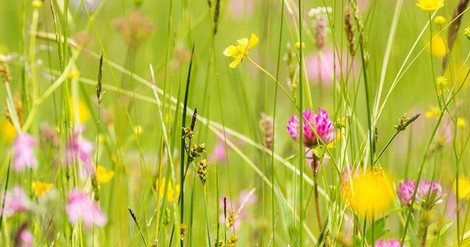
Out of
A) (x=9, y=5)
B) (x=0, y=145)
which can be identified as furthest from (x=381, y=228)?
(x=9, y=5)

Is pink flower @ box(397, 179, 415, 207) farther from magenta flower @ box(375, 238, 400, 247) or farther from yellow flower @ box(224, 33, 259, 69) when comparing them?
yellow flower @ box(224, 33, 259, 69)

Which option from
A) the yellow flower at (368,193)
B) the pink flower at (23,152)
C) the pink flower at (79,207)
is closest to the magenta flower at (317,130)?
the yellow flower at (368,193)

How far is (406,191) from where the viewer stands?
126 centimetres

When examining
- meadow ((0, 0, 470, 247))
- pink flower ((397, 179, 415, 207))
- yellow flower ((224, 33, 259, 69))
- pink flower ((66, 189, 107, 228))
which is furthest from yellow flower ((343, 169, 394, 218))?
pink flower ((66, 189, 107, 228))

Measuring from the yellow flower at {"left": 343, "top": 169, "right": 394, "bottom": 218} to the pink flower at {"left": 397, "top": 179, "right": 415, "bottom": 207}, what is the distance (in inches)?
4.4

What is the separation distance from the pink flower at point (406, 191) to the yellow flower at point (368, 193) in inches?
4.4

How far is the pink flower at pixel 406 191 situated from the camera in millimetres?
1258

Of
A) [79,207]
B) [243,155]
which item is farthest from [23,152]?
[243,155]

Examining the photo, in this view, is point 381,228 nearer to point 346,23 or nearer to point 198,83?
point 346,23

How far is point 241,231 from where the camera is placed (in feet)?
6.22

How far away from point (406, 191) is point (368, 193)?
253 millimetres

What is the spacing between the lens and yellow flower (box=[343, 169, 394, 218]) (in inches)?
40.4

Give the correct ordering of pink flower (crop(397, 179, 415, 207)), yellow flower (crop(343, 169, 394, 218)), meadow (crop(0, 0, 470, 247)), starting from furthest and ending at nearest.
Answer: pink flower (crop(397, 179, 415, 207)), meadow (crop(0, 0, 470, 247)), yellow flower (crop(343, 169, 394, 218))

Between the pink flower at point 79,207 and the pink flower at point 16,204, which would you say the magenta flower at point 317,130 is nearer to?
the pink flower at point 79,207
